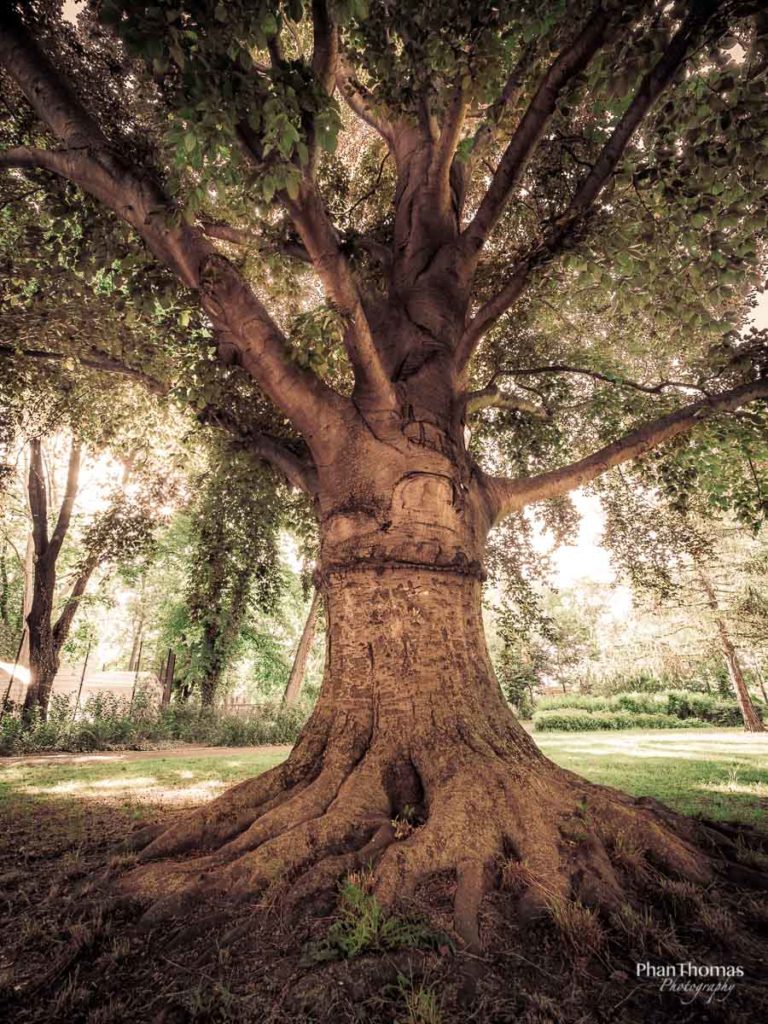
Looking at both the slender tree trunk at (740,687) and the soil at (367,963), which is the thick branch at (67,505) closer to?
the soil at (367,963)

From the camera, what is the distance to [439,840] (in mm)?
2678

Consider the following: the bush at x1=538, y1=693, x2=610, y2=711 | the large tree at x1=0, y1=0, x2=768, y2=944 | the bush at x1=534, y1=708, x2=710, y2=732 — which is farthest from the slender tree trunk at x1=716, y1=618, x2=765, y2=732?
the large tree at x1=0, y1=0, x2=768, y2=944

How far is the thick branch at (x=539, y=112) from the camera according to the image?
360 cm

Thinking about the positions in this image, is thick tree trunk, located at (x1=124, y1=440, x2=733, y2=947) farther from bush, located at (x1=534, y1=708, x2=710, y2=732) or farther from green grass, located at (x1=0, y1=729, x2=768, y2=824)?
bush, located at (x1=534, y1=708, x2=710, y2=732)

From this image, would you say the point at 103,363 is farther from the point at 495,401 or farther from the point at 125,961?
the point at 125,961

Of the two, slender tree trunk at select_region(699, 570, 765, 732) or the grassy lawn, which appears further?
slender tree trunk at select_region(699, 570, 765, 732)

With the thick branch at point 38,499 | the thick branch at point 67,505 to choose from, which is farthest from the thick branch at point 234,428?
the thick branch at point 38,499

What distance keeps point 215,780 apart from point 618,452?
7.04m

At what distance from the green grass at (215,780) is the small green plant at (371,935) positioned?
367 cm

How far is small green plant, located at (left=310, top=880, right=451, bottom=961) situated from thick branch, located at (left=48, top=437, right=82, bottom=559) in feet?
47.9

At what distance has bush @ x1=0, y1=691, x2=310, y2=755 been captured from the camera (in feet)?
38.9

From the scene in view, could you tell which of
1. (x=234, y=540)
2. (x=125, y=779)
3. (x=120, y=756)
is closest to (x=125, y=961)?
(x=234, y=540)

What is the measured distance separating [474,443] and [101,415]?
6.34m

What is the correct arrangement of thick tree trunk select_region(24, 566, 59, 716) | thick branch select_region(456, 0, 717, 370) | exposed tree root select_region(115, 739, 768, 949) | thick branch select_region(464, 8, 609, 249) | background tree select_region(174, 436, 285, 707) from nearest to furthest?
1. exposed tree root select_region(115, 739, 768, 949)
2. thick branch select_region(456, 0, 717, 370)
3. thick branch select_region(464, 8, 609, 249)
4. background tree select_region(174, 436, 285, 707)
5. thick tree trunk select_region(24, 566, 59, 716)
